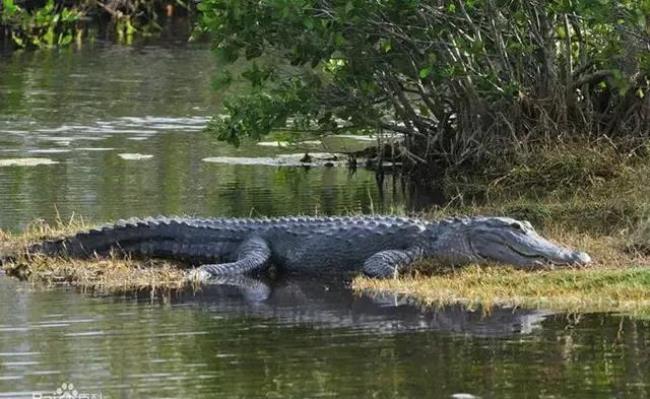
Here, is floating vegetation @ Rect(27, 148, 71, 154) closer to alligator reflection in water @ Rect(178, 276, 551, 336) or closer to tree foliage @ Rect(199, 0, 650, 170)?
tree foliage @ Rect(199, 0, 650, 170)

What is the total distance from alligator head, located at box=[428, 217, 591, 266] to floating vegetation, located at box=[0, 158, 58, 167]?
8.81 m

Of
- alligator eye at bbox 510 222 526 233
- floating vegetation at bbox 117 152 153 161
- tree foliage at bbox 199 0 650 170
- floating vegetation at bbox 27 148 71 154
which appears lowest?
floating vegetation at bbox 27 148 71 154

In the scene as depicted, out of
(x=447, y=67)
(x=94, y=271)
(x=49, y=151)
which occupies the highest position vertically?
(x=447, y=67)

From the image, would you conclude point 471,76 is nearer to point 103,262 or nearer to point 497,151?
point 497,151

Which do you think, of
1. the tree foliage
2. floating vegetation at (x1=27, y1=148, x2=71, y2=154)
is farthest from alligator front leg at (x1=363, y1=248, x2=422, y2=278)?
floating vegetation at (x1=27, y1=148, x2=71, y2=154)

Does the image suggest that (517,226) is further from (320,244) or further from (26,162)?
(26,162)

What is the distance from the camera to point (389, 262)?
12.4 m

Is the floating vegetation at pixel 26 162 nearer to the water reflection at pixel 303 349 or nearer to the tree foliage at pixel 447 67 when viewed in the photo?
the tree foliage at pixel 447 67

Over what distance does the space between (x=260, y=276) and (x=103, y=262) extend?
1234 mm

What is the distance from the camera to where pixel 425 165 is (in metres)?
18.9

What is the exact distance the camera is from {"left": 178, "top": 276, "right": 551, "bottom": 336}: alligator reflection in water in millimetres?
9961

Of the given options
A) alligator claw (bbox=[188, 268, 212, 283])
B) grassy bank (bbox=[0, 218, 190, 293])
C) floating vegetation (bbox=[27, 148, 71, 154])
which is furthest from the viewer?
floating vegetation (bbox=[27, 148, 71, 154])

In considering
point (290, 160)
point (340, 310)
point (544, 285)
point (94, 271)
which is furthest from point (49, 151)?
point (544, 285)

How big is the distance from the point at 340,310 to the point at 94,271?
94.3 inches
